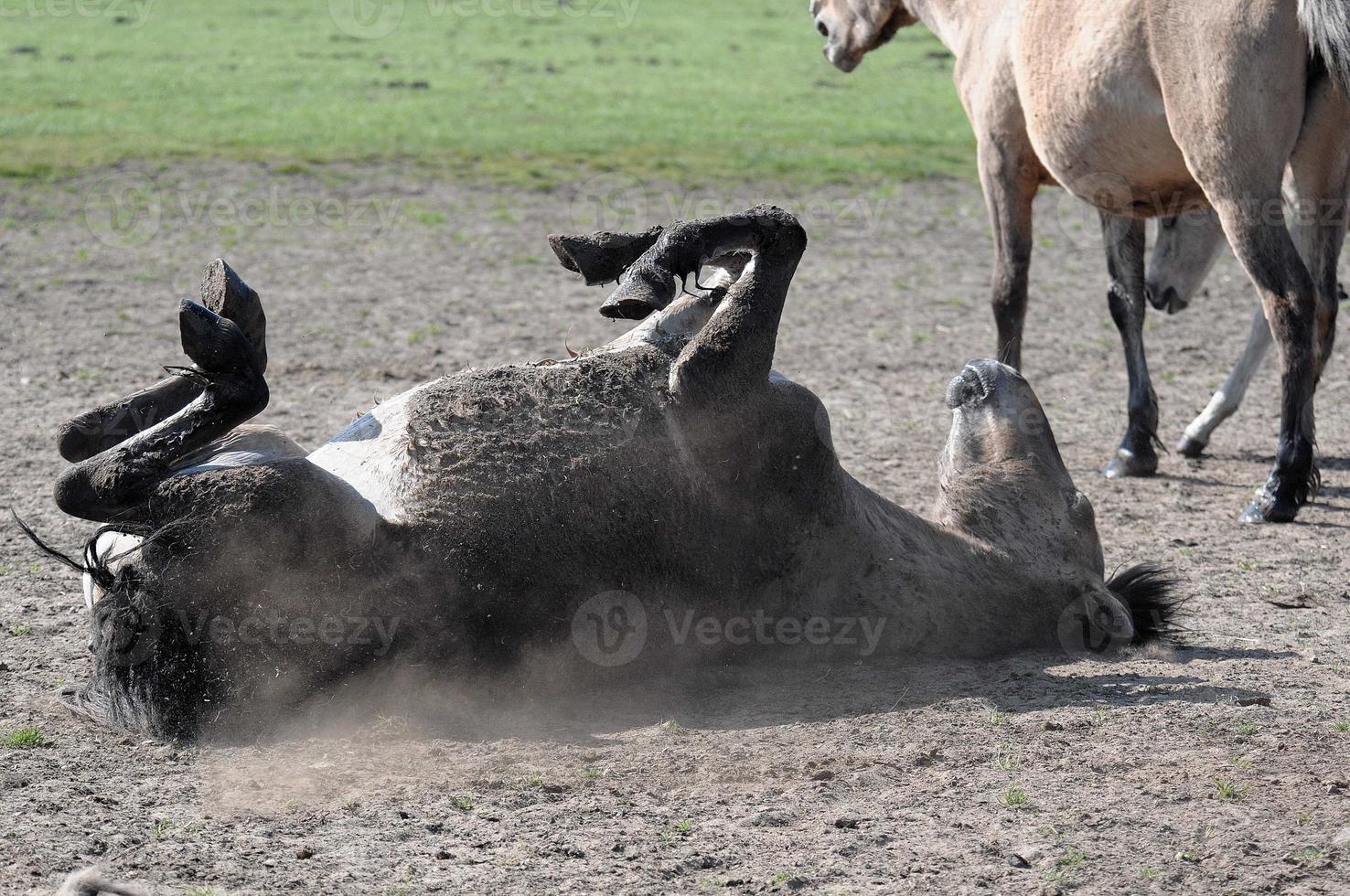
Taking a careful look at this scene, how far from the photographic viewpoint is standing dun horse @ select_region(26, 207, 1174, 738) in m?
3.83

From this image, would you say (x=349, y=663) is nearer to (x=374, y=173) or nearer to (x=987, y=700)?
(x=987, y=700)

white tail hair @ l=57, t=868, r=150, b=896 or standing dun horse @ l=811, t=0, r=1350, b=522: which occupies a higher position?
standing dun horse @ l=811, t=0, r=1350, b=522

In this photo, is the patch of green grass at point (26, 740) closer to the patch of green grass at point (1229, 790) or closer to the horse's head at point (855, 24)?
the patch of green grass at point (1229, 790)

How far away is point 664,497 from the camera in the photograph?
4.18 m

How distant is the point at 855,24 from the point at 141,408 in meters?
5.65

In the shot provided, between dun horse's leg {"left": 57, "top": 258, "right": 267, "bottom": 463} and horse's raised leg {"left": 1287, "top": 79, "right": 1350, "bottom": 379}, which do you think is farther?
horse's raised leg {"left": 1287, "top": 79, "right": 1350, "bottom": 379}

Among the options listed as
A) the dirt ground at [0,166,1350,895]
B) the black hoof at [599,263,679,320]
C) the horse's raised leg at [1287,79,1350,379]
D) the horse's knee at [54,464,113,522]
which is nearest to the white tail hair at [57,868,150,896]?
the dirt ground at [0,166,1350,895]

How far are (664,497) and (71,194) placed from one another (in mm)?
10877

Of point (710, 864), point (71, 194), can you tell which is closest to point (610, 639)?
point (710, 864)

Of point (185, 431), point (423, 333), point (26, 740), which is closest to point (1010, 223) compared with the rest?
point (423, 333)

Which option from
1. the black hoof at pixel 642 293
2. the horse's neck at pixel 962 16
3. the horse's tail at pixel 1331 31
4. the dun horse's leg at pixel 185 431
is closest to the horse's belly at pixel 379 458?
the dun horse's leg at pixel 185 431

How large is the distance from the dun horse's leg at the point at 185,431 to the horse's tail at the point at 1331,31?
381 centimetres

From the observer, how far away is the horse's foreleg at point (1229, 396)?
716 cm

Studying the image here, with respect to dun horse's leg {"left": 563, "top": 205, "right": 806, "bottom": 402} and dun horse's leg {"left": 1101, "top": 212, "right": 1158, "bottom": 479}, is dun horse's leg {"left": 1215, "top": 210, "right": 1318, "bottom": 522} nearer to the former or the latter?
dun horse's leg {"left": 1101, "top": 212, "right": 1158, "bottom": 479}
